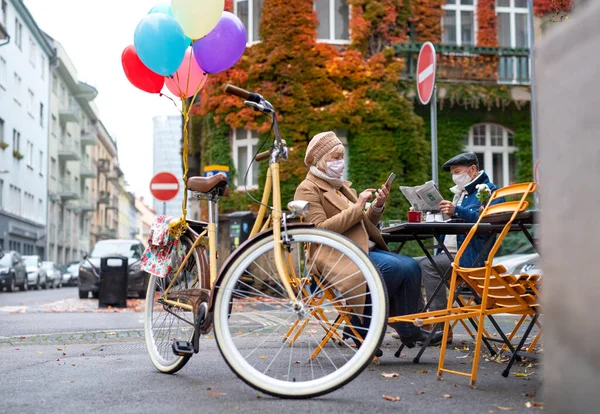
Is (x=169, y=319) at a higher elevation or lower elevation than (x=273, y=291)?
lower

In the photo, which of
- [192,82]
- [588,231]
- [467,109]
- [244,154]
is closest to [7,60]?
[244,154]

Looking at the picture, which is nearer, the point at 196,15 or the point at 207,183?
the point at 207,183

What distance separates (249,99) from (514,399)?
2.14 metres

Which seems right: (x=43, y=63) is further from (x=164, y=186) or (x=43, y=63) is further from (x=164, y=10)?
(x=164, y=10)

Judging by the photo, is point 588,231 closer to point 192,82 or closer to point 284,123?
point 192,82

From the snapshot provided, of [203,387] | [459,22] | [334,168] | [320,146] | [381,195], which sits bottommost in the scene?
[203,387]

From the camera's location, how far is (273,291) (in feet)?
13.5

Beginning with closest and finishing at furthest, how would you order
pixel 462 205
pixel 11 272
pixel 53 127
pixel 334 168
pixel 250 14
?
1. pixel 334 168
2. pixel 462 205
3. pixel 250 14
4. pixel 11 272
5. pixel 53 127

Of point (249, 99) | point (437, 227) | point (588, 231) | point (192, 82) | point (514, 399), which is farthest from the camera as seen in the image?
point (192, 82)

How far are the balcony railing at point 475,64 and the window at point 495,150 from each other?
1.41 m

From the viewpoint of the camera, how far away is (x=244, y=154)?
21.9 meters

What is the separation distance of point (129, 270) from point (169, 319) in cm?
1470

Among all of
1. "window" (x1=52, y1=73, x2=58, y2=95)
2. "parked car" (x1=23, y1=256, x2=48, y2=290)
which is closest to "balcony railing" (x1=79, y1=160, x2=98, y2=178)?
"window" (x1=52, y1=73, x2=58, y2=95)

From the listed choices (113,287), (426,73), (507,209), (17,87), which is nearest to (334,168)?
(507,209)
